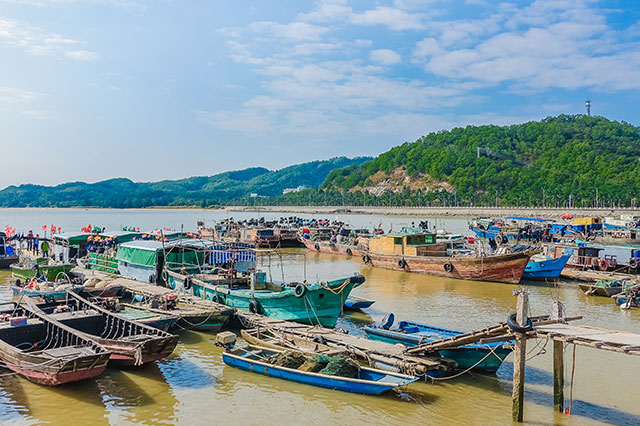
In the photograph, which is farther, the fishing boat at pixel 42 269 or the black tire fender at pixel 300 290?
the fishing boat at pixel 42 269

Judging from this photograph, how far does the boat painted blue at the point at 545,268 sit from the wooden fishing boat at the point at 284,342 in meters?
21.9

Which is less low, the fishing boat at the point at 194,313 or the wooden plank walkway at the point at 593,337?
the wooden plank walkway at the point at 593,337

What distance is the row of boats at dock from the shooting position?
13.5m

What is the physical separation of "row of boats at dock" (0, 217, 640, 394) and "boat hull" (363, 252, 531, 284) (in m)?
0.07

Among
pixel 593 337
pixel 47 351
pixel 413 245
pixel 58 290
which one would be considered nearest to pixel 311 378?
pixel 593 337

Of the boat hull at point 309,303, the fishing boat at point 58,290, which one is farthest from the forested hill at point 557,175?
the fishing boat at point 58,290

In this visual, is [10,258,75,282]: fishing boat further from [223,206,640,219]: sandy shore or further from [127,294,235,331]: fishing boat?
[223,206,640,219]: sandy shore

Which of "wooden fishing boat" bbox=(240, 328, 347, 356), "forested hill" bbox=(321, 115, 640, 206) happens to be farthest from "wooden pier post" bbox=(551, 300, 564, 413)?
"forested hill" bbox=(321, 115, 640, 206)

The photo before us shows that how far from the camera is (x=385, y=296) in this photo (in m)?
28.1

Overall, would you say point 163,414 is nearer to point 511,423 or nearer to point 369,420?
point 369,420

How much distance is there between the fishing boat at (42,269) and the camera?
26.8 meters

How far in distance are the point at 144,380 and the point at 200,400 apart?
2224mm

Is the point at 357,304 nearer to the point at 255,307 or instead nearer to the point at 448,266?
the point at 255,307

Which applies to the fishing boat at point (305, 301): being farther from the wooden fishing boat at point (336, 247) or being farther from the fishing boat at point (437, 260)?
the wooden fishing boat at point (336, 247)
